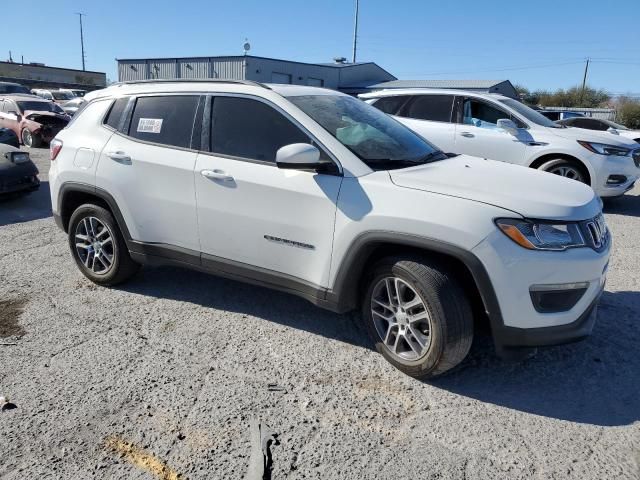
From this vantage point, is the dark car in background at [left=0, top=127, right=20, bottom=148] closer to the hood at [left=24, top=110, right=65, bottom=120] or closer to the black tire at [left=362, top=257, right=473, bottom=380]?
the hood at [left=24, top=110, right=65, bottom=120]

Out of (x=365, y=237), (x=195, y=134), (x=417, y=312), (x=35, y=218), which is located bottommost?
(x=35, y=218)

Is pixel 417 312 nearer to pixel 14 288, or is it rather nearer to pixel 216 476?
pixel 216 476

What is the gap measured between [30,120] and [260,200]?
47.0 ft

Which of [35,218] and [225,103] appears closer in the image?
[225,103]

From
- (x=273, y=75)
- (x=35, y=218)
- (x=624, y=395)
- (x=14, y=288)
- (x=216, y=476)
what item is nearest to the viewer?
(x=216, y=476)

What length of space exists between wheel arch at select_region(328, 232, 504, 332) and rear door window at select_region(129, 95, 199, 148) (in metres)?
Result: 1.67

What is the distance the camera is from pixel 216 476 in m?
2.42

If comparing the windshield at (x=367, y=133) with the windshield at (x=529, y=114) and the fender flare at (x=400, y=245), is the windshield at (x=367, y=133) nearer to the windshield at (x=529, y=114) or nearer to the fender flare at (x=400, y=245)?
the fender flare at (x=400, y=245)

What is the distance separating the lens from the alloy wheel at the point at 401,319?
314 cm

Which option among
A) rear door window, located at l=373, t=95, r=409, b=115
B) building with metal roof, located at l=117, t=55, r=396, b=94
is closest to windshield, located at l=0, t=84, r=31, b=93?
building with metal roof, located at l=117, t=55, r=396, b=94

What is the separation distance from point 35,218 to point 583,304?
7.08m

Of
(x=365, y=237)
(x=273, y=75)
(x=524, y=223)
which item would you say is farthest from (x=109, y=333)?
(x=273, y=75)

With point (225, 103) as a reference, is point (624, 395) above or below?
below

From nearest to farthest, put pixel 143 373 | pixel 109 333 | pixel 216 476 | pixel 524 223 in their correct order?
pixel 216 476, pixel 524 223, pixel 143 373, pixel 109 333
